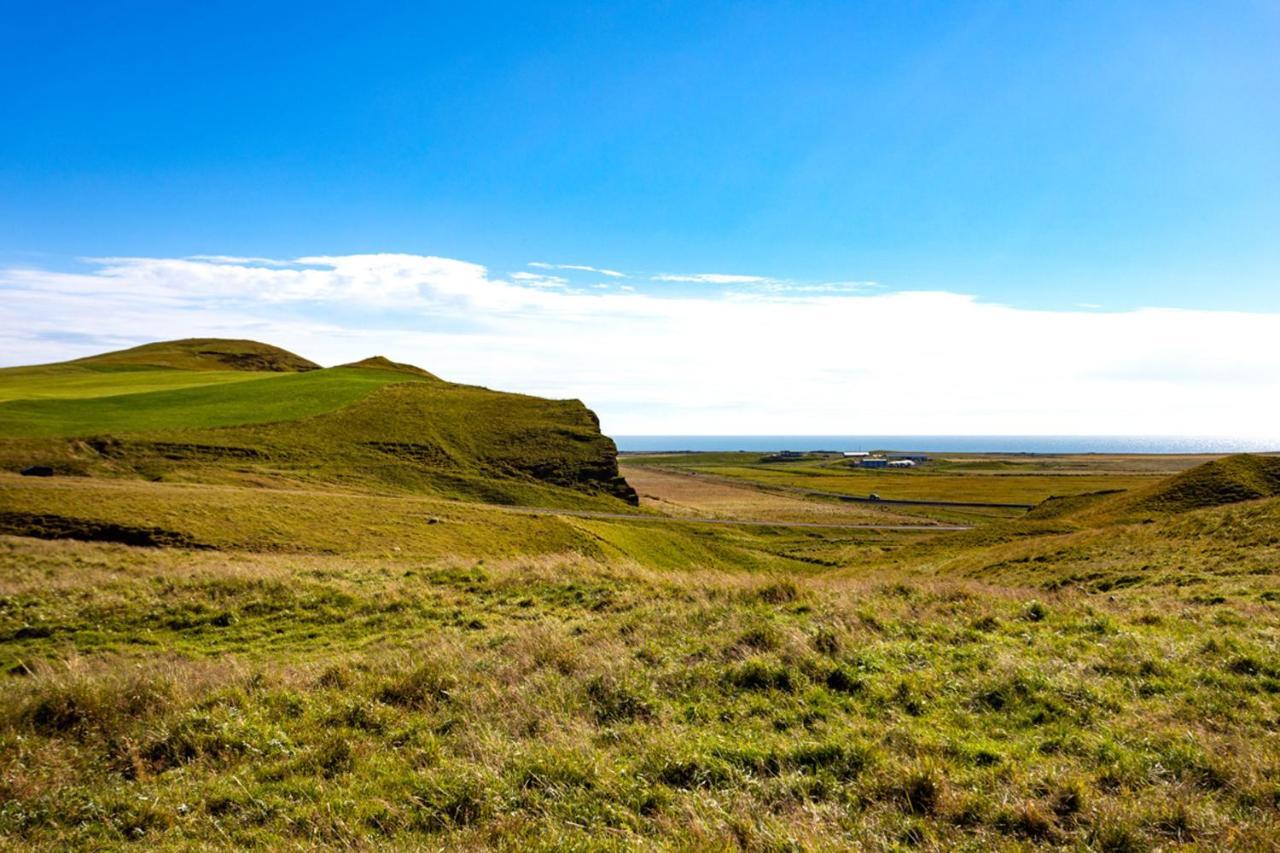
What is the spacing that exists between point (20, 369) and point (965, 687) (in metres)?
136

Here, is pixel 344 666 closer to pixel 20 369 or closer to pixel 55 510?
pixel 55 510

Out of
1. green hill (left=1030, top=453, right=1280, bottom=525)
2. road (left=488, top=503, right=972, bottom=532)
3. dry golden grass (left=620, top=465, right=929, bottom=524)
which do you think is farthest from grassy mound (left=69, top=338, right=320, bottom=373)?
green hill (left=1030, top=453, right=1280, bottom=525)

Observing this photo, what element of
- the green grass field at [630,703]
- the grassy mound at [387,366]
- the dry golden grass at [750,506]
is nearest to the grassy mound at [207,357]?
the grassy mound at [387,366]

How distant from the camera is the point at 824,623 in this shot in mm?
11625

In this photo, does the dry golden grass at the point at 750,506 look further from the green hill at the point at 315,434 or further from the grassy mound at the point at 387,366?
the grassy mound at the point at 387,366

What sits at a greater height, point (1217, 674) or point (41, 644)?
point (1217, 674)

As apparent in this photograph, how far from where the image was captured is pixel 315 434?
5916cm

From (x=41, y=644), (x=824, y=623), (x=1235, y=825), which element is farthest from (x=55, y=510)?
(x=1235, y=825)

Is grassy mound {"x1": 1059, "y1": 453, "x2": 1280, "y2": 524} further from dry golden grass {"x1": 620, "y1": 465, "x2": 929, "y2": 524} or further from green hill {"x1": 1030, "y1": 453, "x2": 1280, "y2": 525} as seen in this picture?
dry golden grass {"x1": 620, "y1": 465, "x2": 929, "y2": 524}

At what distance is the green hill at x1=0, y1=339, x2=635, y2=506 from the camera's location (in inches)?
1842

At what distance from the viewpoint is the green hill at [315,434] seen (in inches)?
1842

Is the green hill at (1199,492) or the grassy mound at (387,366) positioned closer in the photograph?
the green hill at (1199,492)

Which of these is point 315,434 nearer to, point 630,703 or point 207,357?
point 630,703

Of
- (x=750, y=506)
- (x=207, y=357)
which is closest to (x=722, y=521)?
(x=750, y=506)
